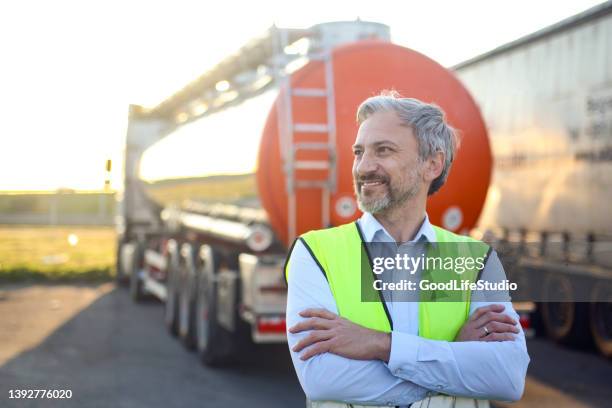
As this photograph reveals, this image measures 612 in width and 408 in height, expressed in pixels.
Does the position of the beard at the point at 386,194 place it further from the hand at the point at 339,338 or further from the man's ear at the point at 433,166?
the hand at the point at 339,338

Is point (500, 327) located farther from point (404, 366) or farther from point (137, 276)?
point (137, 276)

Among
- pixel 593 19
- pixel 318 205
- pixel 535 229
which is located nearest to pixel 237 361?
pixel 318 205

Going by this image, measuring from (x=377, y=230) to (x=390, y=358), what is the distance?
0.44 metres

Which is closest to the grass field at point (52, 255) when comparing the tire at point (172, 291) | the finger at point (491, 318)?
the tire at point (172, 291)

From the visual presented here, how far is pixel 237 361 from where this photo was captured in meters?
9.99

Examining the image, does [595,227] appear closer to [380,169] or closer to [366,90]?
[366,90]

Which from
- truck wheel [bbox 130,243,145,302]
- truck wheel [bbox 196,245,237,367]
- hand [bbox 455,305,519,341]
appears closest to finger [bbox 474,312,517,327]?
hand [bbox 455,305,519,341]

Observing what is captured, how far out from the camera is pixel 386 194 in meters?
3.22

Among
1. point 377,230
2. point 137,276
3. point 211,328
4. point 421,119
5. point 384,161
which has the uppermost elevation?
point 421,119

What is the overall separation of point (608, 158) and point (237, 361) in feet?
13.8

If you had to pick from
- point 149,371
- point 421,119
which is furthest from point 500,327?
point 149,371

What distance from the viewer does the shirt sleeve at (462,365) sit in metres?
2.98

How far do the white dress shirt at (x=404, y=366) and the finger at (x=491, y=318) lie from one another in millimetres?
46

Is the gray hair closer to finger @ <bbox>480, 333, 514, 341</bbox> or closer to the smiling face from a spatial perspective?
the smiling face
